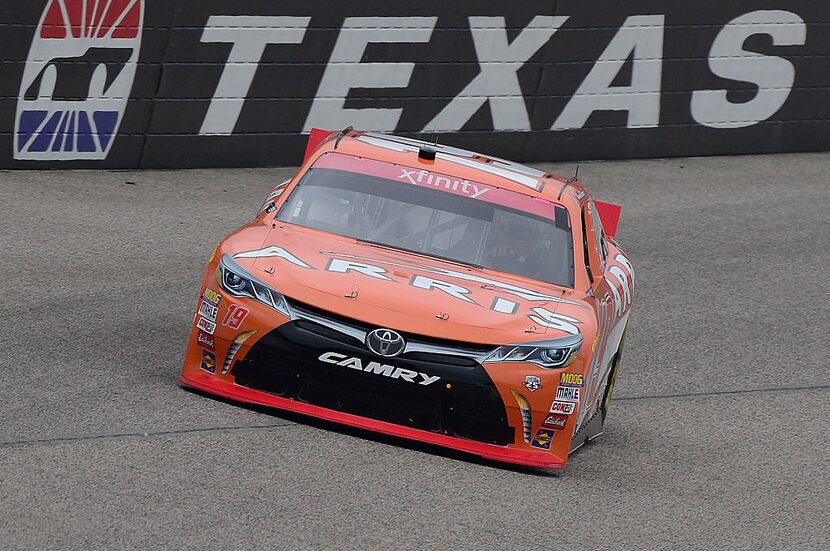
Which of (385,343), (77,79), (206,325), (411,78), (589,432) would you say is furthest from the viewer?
(411,78)

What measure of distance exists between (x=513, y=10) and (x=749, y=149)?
3.63m

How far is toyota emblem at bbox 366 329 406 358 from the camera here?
6391mm

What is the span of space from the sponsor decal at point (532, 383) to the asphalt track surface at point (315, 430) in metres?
0.43

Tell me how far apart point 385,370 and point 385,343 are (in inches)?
4.7

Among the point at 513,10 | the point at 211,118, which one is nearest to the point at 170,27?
the point at 211,118

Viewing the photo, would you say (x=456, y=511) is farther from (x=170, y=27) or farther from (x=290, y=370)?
(x=170, y=27)

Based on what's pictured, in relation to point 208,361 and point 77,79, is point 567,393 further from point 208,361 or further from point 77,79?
point 77,79

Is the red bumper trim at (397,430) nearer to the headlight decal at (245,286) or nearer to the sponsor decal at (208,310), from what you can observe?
the sponsor decal at (208,310)

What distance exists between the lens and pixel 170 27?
12609 mm

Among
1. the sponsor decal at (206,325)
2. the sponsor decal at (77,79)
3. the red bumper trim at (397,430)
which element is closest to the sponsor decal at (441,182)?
the sponsor decal at (206,325)

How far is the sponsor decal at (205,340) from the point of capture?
264 inches

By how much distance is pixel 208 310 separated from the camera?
6746 millimetres

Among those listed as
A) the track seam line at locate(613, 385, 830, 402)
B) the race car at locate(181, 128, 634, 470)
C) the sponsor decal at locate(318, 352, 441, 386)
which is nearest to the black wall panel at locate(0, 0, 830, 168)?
the race car at locate(181, 128, 634, 470)

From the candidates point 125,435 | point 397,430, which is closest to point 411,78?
point 397,430
